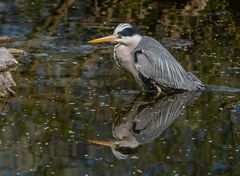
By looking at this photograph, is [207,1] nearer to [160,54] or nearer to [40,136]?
[160,54]

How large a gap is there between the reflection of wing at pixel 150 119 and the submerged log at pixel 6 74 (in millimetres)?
1315

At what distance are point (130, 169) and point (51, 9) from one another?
6.22 meters

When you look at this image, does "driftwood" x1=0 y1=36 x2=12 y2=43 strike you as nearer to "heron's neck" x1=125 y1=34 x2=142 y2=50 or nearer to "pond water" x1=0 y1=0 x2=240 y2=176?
"pond water" x1=0 y1=0 x2=240 y2=176

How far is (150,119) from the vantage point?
7660 millimetres

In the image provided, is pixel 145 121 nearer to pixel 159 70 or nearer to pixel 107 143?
pixel 107 143

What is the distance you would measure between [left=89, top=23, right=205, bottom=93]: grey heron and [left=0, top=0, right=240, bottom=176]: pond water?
0.15m

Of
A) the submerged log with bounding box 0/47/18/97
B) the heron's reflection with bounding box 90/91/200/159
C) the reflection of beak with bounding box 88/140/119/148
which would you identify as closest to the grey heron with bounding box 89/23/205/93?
the heron's reflection with bounding box 90/91/200/159

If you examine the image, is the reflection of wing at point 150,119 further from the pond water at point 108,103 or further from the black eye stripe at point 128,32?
the black eye stripe at point 128,32

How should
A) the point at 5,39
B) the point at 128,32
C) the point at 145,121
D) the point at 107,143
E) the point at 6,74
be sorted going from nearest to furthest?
the point at 107,143, the point at 145,121, the point at 6,74, the point at 128,32, the point at 5,39

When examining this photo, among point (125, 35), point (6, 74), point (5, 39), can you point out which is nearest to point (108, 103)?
point (125, 35)

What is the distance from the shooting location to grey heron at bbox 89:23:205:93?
8.48m

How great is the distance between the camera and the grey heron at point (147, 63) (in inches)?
334

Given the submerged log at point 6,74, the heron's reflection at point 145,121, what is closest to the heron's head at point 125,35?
the heron's reflection at point 145,121

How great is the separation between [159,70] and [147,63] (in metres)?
0.16
